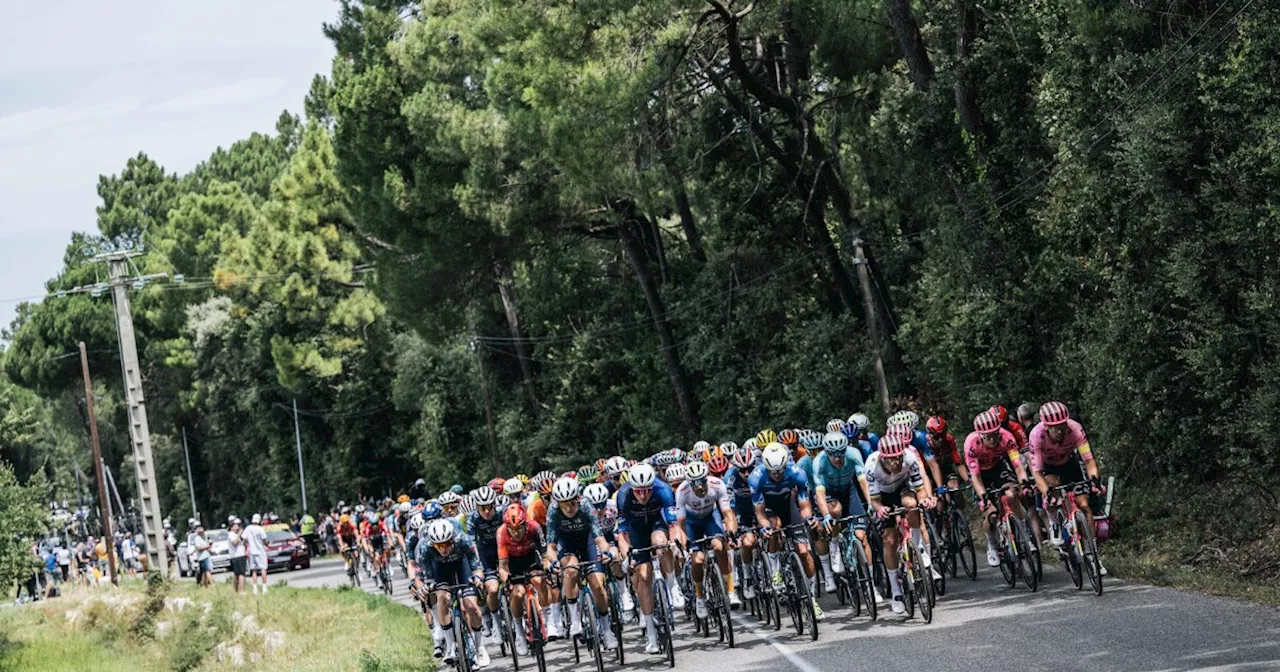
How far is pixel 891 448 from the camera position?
1524 cm

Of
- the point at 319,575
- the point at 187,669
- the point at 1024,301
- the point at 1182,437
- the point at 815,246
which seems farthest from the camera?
the point at 319,575

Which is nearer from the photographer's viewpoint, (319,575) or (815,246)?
(815,246)

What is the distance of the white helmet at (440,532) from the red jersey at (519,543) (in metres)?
0.50

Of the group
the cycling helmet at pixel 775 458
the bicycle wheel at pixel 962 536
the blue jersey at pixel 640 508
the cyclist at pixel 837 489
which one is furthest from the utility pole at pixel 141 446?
the cyclist at pixel 837 489

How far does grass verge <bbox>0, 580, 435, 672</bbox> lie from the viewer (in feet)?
69.2

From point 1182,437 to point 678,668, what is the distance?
28.1ft

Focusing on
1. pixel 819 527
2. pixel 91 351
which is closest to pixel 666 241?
pixel 819 527

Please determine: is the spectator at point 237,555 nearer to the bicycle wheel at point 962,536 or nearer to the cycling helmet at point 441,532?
the cycling helmet at point 441,532

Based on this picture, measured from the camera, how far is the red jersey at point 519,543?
15445 mm

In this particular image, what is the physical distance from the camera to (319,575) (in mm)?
46406

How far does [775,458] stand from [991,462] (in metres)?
2.51

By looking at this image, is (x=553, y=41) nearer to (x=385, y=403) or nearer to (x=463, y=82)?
(x=463, y=82)

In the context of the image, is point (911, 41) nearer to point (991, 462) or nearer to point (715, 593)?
point (991, 462)

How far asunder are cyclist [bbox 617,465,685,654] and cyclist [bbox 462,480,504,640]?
1.37 meters
